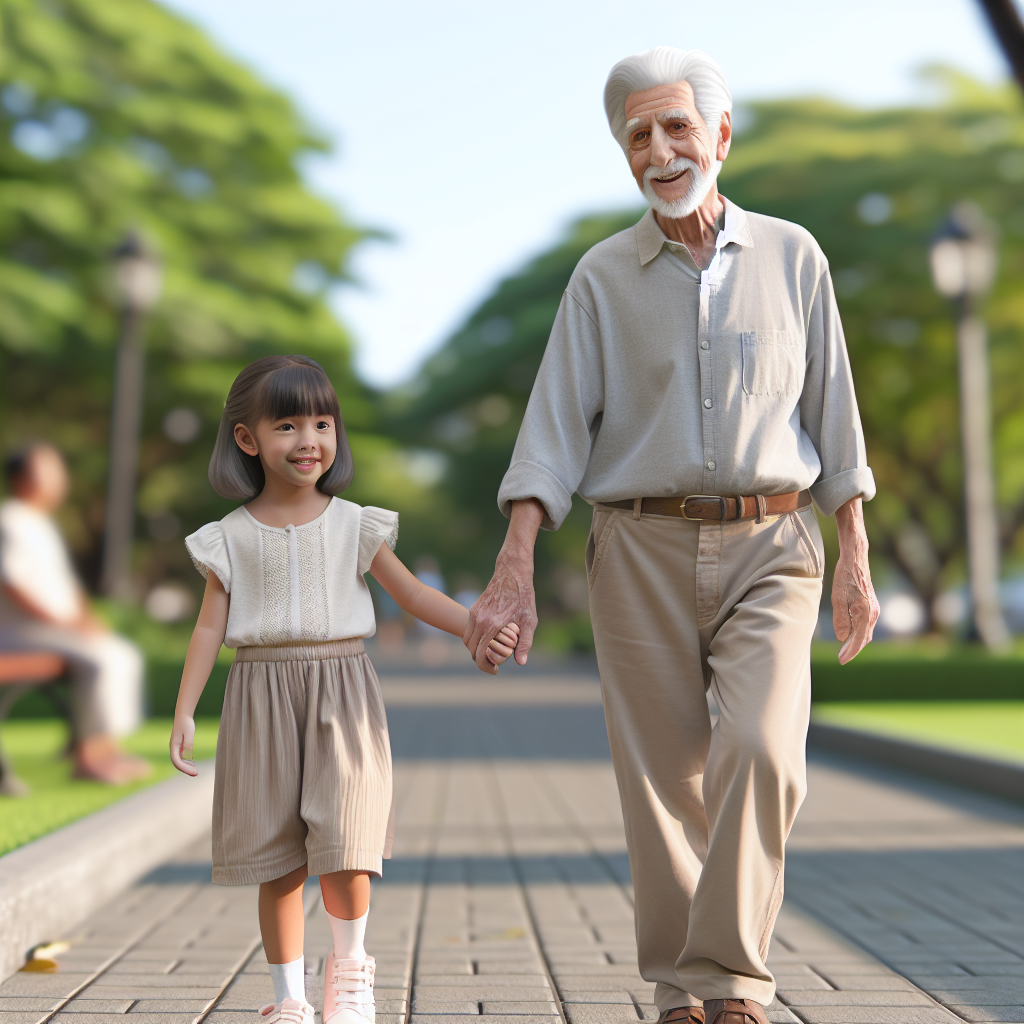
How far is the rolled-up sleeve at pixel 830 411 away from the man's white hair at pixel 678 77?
19.6 inches

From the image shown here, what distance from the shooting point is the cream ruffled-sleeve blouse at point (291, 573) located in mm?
3555

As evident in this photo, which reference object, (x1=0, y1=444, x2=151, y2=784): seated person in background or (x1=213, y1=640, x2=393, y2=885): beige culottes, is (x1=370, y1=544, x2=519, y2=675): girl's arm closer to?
(x1=213, y1=640, x2=393, y2=885): beige culottes

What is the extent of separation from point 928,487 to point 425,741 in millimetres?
21774

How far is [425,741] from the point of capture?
44.3 ft

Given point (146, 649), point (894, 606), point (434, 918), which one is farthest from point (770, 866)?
point (894, 606)

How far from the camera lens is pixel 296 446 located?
3576 millimetres

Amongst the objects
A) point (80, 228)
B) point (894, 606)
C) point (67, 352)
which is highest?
point (80, 228)

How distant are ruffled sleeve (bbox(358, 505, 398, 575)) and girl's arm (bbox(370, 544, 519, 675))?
0.08 ft

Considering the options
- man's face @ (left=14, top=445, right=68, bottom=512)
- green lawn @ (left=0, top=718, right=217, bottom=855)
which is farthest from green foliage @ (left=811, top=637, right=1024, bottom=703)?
man's face @ (left=14, top=445, right=68, bottom=512)

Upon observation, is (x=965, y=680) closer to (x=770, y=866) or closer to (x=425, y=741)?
(x=425, y=741)

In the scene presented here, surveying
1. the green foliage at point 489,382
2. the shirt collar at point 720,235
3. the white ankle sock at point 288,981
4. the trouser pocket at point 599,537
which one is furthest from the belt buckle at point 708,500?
the green foliage at point 489,382

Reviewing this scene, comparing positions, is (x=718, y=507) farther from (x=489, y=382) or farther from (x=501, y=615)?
(x=489, y=382)

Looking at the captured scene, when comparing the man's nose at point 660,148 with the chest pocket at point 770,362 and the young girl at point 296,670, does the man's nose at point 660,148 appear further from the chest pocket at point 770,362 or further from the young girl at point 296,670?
the young girl at point 296,670

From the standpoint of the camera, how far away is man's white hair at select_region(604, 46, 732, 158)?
3727 millimetres
